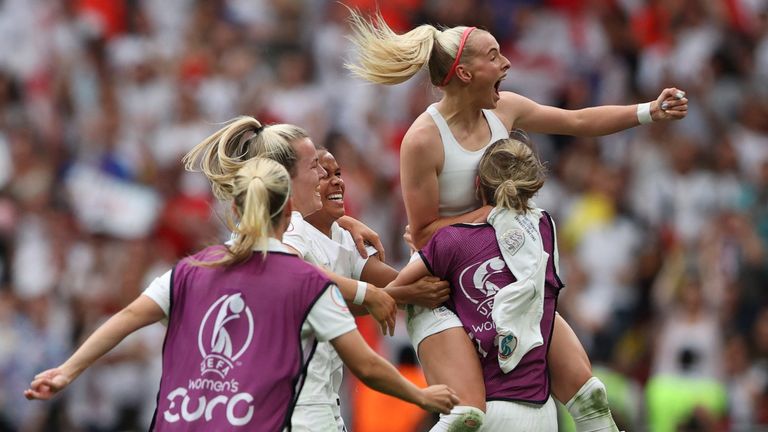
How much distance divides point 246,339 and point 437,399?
0.74 m

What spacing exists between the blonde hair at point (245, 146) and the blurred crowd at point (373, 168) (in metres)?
4.09

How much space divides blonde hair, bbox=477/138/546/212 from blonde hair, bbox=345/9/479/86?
433 millimetres

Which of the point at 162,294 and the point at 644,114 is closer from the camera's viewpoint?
the point at 162,294

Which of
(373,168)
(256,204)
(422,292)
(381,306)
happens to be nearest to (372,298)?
(381,306)

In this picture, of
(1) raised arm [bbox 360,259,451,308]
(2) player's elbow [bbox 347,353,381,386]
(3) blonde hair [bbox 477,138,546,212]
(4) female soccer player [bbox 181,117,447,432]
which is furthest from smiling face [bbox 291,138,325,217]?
(2) player's elbow [bbox 347,353,381,386]

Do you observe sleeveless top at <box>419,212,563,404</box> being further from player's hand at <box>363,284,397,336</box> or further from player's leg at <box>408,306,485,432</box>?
player's hand at <box>363,284,397,336</box>

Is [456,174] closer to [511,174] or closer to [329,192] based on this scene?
[511,174]

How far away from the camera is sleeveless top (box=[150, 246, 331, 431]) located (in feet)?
17.2

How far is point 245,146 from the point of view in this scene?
6.08 meters

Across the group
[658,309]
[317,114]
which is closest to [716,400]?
[658,309]

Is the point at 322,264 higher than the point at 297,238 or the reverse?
the reverse

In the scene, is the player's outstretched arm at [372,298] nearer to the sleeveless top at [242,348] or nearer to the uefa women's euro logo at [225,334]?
the sleeveless top at [242,348]

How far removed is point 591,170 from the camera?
11.9m

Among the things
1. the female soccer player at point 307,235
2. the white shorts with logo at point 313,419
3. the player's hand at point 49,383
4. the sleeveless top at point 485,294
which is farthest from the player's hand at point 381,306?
the player's hand at point 49,383
